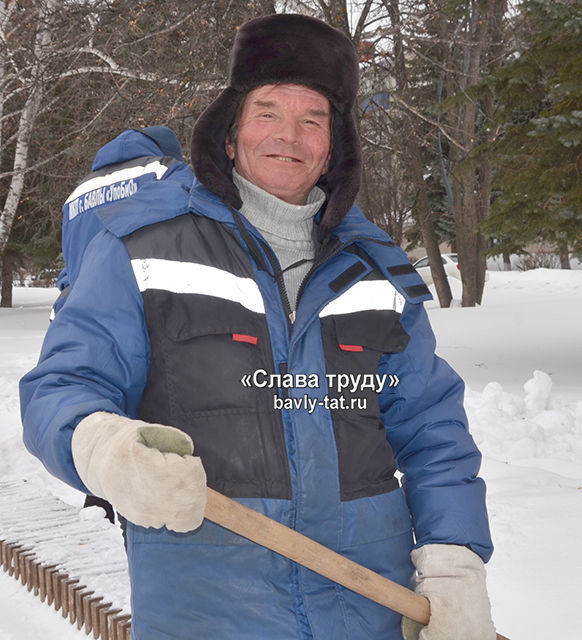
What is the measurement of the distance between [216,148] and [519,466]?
3749 mm

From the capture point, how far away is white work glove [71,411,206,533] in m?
1.24

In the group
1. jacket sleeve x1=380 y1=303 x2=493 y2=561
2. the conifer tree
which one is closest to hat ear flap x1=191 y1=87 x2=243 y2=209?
jacket sleeve x1=380 y1=303 x2=493 y2=561

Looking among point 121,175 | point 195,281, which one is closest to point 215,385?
point 195,281

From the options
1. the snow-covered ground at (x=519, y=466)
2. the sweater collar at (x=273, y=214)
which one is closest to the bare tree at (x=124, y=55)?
the snow-covered ground at (x=519, y=466)

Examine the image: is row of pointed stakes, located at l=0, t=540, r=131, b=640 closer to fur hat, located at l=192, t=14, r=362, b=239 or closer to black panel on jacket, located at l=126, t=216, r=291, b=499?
black panel on jacket, located at l=126, t=216, r=291, b=499

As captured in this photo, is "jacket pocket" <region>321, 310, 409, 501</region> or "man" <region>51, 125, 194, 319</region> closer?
"jacket pocket" <region>321, 310, 409, 501</region>

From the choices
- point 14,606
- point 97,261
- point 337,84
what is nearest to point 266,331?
point 97,261

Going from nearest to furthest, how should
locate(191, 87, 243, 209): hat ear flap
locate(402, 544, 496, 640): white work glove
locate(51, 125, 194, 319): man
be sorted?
locate(402, 544, 496, 640): white work glove < locate(191, 87, 243, 209): hat ear flap < locate(51, 125, 194, 319): man

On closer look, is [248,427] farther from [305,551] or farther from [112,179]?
[112,179]

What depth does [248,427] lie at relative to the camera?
1.50 meters

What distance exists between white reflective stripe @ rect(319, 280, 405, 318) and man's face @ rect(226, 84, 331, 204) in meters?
0.34

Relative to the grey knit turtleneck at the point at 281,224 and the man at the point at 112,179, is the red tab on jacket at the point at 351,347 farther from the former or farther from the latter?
the man at the point at 112,179

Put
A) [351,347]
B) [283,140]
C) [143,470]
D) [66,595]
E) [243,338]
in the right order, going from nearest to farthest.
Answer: [143,470] < [243,338] < [351,347] < [283,140] < [66,595]

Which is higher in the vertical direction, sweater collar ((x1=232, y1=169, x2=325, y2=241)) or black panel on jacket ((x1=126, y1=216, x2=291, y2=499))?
sweater collar ((x1=232, y1=169, x2=325, y2=241))
